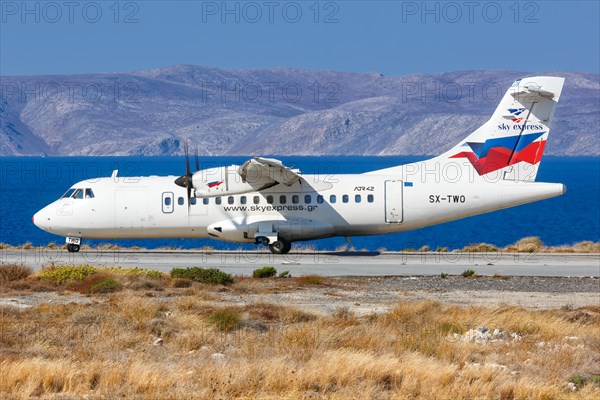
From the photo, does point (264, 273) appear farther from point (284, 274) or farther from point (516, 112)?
point (516, 112)

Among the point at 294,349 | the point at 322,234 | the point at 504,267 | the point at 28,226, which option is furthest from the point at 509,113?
the point at 28,226

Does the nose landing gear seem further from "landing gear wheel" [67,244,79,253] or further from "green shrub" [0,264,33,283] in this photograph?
"green shrub" [0,264,33,283]

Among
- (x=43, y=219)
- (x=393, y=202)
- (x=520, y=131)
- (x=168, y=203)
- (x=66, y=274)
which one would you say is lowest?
(x=66, y=274)

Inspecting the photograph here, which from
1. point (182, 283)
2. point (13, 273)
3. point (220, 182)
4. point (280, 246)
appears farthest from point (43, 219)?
point (182, 283)

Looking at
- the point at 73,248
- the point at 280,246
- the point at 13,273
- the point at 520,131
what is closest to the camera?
the point at 13,273

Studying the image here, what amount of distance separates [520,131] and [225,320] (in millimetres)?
19830

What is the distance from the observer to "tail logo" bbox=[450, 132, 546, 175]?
3444 centimetres

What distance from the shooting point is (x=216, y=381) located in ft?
41.7

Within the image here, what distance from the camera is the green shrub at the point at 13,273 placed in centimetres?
2688

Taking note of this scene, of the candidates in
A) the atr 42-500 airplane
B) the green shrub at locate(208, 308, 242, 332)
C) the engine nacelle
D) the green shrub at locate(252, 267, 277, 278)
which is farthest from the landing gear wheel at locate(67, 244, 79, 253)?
the green shrub at locate(208, 308, 242, 332)

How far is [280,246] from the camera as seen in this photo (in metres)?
35.9

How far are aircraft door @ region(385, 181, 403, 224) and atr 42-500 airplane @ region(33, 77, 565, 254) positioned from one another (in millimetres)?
38

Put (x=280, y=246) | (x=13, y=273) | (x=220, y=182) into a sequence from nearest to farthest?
(x=13, y=273) < (x=220, y=182) < (x=280, y=246)

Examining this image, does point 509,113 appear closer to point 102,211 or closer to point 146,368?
point 102,211
